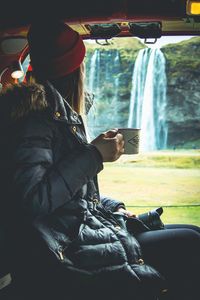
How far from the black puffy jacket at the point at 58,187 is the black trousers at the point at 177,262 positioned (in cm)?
10

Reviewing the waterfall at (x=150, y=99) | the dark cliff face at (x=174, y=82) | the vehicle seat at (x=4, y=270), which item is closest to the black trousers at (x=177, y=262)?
the vehicle seat at (x=4, y=270)

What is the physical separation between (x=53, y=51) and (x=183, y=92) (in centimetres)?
1864

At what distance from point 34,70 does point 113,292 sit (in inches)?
29.6

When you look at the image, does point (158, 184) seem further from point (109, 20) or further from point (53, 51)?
point (53, 51)

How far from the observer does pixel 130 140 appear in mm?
1237

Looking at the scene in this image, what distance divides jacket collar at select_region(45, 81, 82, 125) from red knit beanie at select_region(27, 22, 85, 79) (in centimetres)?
7

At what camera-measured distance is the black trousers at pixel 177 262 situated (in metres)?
1.22

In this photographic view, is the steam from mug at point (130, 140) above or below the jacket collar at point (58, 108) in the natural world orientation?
below

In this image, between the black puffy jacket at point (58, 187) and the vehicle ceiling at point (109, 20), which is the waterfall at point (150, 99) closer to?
the vehicle ceiling at point (109, 20)

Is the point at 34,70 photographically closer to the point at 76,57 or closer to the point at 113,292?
the point at 76,57

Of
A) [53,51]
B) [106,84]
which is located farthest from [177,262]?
[106,84]

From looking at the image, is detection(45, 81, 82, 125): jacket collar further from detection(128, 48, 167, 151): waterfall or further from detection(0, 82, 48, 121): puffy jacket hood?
detection(128, 48, 167, 151): waterfall

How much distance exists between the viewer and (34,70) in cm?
124

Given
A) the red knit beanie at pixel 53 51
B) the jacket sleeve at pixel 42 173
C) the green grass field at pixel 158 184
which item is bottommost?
the green grass field at pixel 158 184
